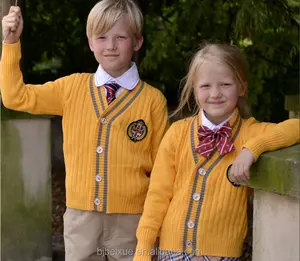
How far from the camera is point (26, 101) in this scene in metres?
2.82

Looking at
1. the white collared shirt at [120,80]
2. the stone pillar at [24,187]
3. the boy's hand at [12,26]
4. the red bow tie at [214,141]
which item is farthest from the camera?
the stone pillar at [24,187]

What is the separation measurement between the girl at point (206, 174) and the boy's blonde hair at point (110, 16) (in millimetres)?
340

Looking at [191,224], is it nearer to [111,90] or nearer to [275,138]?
[275,138]

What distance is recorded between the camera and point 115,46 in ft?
9.16

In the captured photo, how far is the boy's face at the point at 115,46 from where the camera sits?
2791 millimetres

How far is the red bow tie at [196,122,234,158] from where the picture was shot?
8.16 ft

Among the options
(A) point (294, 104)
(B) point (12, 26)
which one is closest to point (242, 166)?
(B) point (12, 26)

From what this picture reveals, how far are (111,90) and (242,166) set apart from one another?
77 cm

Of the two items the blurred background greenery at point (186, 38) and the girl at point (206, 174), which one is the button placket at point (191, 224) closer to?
the girl at point (206, 174)

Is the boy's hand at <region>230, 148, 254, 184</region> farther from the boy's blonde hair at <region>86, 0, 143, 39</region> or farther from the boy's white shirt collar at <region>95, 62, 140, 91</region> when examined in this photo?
the boy's blonde hair at <region>86, 0, 143, 39</region>

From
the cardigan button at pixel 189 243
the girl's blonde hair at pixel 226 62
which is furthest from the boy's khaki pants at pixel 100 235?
the girl's blonde hair at pixel 226 62

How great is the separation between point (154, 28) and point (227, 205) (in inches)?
135

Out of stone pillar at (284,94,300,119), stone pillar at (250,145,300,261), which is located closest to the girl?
stone pillar at (250,145,300,261)

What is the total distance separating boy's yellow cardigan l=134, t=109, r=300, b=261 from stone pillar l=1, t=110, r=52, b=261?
1.22 meters
